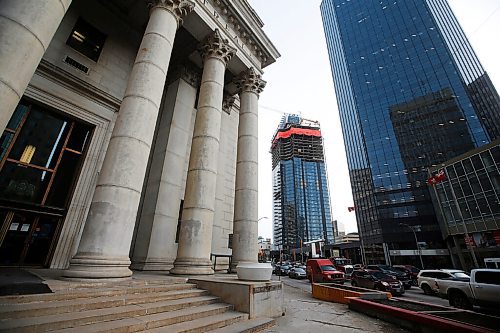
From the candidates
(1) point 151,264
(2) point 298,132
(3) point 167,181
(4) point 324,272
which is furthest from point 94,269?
(2) point 298,132

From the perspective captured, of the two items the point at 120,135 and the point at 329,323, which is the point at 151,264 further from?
the point at 329,323

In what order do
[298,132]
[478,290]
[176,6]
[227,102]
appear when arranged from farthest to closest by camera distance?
[298,132]
[227,102]
[478,290]
[176,6]

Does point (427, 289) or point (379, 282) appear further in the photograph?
point (427, 289)

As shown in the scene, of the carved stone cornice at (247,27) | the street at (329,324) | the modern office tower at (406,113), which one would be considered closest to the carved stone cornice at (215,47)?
the carved stone cornice at (247,27)

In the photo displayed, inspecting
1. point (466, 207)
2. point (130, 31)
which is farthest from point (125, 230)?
point (466, 207)

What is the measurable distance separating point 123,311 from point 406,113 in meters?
85.0

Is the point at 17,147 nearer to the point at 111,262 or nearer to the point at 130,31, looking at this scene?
the point at 111,262

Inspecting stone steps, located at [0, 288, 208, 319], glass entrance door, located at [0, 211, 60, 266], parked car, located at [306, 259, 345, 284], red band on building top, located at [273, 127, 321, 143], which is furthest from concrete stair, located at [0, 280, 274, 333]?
red band on building top, located at [273, 127, 321, 143]

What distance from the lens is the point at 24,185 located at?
935 centimetres

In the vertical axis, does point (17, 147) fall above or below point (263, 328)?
above

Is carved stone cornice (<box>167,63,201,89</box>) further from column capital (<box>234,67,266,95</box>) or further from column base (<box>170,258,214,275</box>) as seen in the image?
column base (<box>170,258,214,275</box>)

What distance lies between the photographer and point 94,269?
5.91 meters

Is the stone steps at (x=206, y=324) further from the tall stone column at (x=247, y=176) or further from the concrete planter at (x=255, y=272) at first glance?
the tall stone column at (x=247, y=176)

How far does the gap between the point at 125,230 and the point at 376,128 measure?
264 ft
